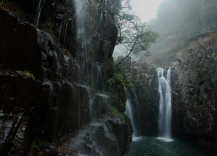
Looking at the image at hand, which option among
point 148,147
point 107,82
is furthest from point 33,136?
point 148,147

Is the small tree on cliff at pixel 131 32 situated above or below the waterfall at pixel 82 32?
above

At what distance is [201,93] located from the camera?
46.2 ft

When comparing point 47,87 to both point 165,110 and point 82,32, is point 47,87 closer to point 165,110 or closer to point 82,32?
point 82,32

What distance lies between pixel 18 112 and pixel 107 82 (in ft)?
30.7

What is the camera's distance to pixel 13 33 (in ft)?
11.9

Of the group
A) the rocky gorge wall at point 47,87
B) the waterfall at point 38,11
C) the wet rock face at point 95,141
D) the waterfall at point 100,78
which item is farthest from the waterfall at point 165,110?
the waterfall at point 38,11

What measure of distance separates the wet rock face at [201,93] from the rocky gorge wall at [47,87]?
8.18 meters

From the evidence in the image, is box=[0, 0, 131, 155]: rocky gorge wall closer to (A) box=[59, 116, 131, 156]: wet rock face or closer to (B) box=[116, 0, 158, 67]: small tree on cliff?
(A) box=[59, 116, 131, 156]: wet rock face

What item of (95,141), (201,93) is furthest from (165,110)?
(95,141)

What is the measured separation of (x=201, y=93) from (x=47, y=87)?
1446cm

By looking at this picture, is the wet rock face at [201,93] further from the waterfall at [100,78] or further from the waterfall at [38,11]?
the waterfall at [38,11]

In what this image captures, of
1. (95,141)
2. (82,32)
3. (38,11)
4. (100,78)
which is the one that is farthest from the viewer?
(100,78)

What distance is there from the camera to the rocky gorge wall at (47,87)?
3160mm

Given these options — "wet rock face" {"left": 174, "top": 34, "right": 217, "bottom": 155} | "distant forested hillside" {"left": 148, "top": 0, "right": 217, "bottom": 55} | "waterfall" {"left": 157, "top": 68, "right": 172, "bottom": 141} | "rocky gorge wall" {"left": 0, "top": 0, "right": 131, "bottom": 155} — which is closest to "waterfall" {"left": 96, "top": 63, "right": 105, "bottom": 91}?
"rocky gorge wall" {"left": 0, "top": 0, "right": 131, "bottom": 155}
